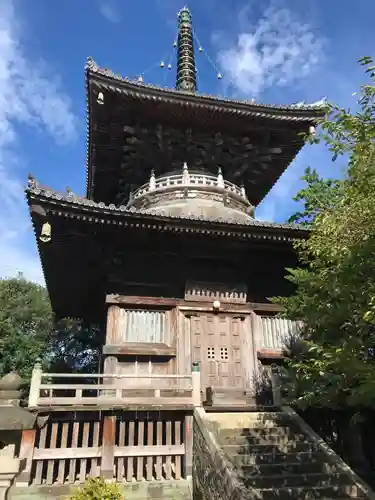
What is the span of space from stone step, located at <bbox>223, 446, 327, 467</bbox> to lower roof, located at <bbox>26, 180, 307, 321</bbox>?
5.65m

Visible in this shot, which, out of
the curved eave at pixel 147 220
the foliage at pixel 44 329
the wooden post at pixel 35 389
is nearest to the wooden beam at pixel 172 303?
the curved eave at pixel 147 220

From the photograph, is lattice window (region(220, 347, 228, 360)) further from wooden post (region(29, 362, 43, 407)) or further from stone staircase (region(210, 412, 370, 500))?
wooden post (region(29, 362, 43, 407))

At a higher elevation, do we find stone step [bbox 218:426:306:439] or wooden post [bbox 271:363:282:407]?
wooden post [bbox 271:363:282:407]

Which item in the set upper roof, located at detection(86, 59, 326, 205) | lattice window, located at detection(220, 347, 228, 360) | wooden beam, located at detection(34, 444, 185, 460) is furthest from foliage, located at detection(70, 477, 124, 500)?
upper roof, located at detection(86, 59, 326, 205)

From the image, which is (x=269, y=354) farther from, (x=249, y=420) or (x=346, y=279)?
(x=346, y=279)

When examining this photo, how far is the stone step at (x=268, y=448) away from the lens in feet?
28.6

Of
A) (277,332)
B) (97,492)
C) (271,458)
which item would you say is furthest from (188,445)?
(277,332)

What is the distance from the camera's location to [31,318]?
37.4 meters

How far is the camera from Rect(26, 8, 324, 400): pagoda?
479 inches

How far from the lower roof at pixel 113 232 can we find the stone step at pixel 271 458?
5.65 meters

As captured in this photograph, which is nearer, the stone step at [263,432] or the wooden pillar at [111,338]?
the stone step at [263,432]

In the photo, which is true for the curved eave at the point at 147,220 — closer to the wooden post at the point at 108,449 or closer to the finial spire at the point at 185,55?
Result: the wooden post at the point at 108,449

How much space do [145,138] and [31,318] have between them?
26537 mm

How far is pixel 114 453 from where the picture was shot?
9.15 metres
